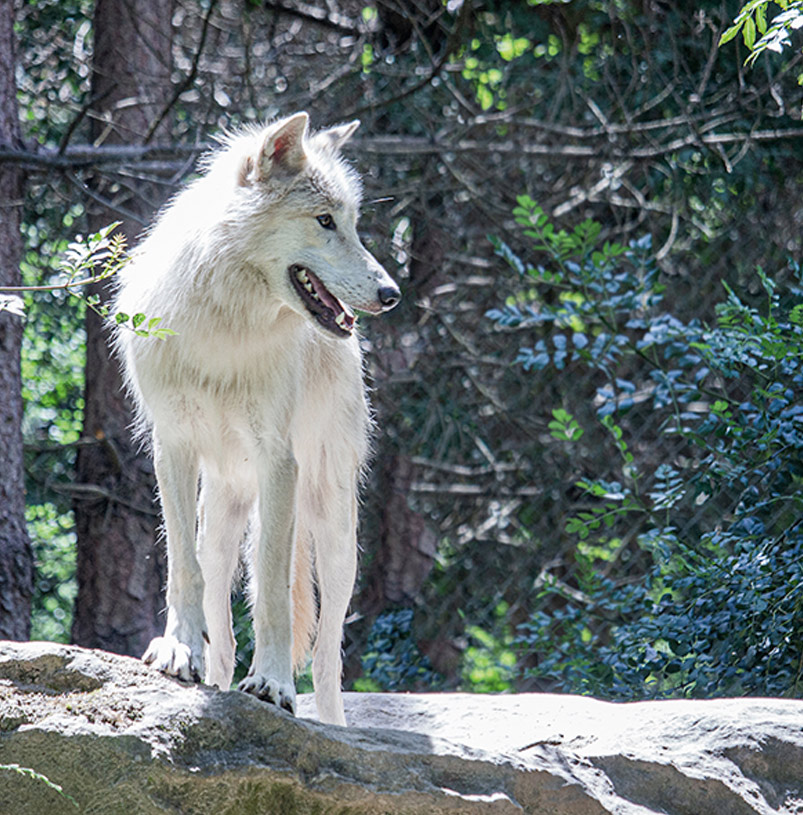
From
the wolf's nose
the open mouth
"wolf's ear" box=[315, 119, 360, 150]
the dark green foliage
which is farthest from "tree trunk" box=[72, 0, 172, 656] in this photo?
the wolf's nose

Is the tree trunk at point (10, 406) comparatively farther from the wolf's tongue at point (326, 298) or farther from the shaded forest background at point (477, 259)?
the wolf's tongue at point (326, 298)

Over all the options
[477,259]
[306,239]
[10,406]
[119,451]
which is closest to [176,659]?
[306,239]

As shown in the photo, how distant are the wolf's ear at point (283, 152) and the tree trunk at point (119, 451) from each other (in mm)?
2037

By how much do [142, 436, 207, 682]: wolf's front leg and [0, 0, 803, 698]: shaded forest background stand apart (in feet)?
7.02

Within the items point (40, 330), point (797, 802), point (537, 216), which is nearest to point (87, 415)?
point (40, 330)

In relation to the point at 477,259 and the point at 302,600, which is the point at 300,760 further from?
the point at 477,259

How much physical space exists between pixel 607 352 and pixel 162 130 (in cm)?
236

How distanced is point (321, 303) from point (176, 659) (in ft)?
3.37

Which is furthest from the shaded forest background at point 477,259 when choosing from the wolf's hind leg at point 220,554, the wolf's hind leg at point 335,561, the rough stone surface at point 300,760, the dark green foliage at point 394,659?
the rough stone surface at point 300,760

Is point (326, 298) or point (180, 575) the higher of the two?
point (326, 298)

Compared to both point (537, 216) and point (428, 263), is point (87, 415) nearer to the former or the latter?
point (428, 263)

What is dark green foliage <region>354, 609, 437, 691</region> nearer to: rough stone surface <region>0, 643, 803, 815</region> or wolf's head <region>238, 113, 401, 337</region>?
rough stone surface <region>0, 643, 803, 815</region>

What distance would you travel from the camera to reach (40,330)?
251 inches

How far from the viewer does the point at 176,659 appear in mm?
2855
